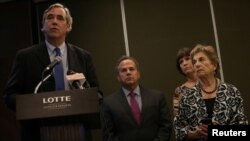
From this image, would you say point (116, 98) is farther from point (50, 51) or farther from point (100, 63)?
point (100, 63)

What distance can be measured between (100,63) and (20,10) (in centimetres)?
143

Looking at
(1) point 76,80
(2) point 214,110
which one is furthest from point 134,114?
(1) point 76,80

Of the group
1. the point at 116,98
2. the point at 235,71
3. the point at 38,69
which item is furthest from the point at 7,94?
the point at 235,71

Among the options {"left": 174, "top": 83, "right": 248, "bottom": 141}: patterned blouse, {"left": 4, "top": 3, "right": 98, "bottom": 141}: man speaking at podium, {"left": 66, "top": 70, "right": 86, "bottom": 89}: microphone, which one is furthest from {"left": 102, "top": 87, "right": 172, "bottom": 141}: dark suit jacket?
{"left": 66, "top": 70, "right": 86, "bottom": 89}: microphone

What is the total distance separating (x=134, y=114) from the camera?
9.42ft

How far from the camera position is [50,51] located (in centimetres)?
215

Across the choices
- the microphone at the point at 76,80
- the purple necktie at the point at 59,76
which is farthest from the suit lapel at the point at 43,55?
the microphone at the point at 76,80

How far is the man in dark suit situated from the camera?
9.20 feet

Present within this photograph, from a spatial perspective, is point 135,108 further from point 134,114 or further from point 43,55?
point 43,55

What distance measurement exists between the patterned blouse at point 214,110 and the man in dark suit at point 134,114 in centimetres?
27

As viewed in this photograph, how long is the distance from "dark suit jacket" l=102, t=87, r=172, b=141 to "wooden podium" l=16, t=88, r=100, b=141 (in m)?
1.23

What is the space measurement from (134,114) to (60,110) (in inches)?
54.0

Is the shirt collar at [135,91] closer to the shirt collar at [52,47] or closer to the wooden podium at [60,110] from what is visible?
the shirt collar at [52,47]

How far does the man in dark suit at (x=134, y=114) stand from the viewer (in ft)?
9.20
